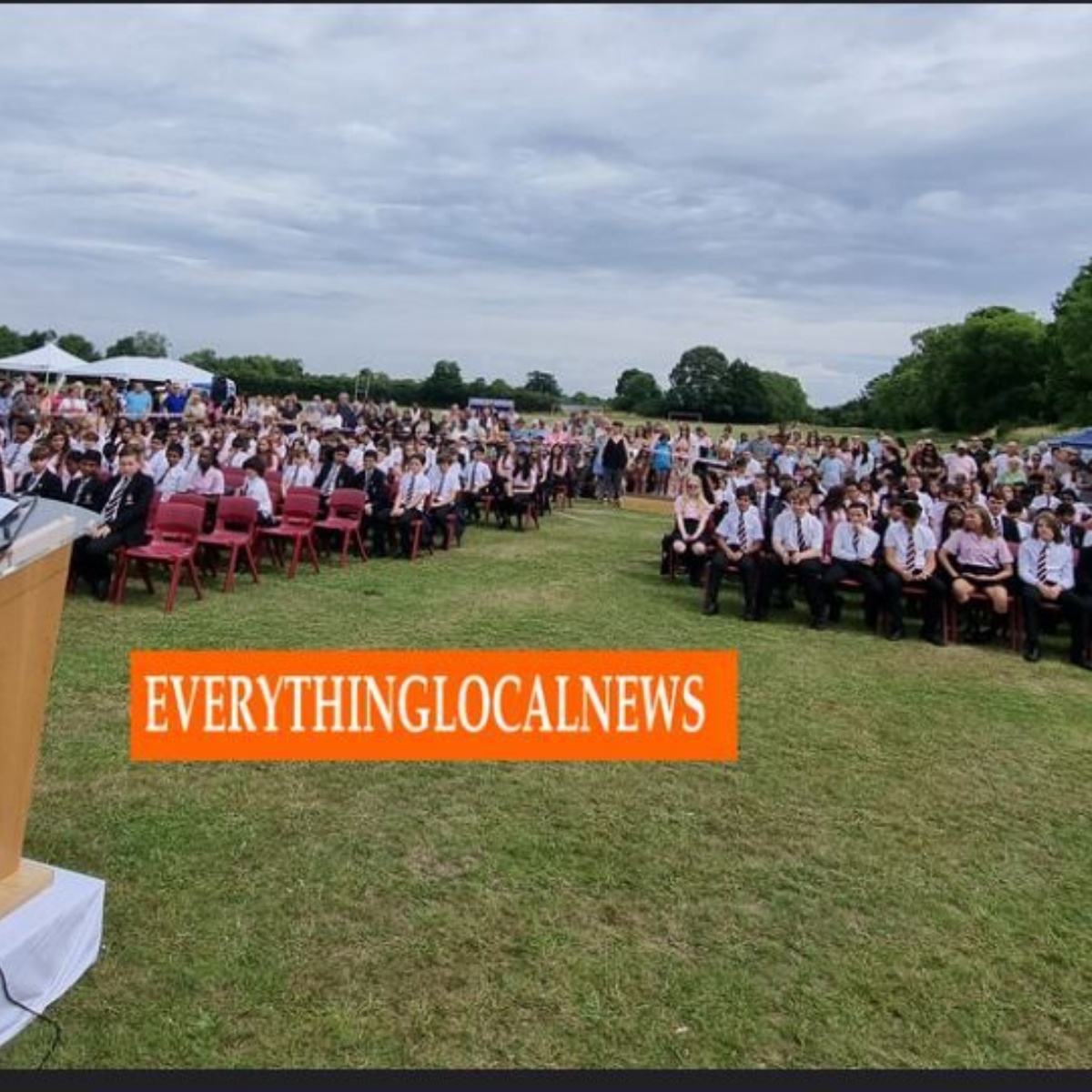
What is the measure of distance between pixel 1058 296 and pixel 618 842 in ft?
245

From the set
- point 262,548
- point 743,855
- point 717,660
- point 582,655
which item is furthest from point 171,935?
point 262,548

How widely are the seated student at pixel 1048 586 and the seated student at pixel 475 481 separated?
7415mm

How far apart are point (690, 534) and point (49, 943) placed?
871 cm

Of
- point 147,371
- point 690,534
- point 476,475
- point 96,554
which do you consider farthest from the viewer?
point 147,371

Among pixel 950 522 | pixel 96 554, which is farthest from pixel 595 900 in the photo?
pixel 950 522

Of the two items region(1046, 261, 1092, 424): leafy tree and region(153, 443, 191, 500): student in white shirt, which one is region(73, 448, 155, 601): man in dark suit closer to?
region(153, 443, 191, 500): student in white shirt

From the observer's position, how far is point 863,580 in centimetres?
912

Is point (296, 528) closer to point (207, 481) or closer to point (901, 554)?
point (207, 481)

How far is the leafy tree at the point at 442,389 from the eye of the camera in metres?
49.3

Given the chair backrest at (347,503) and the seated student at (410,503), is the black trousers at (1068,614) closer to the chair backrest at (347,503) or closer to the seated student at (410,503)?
the seated student at (410,503)

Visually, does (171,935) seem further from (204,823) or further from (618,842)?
(618,842)

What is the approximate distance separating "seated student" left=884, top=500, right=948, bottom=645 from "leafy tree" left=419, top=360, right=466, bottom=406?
40.7 metres

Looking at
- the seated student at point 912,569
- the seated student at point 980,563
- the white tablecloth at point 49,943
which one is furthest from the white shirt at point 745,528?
the white tablecloth at point 49,943

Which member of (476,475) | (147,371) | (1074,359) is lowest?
(476,475)
